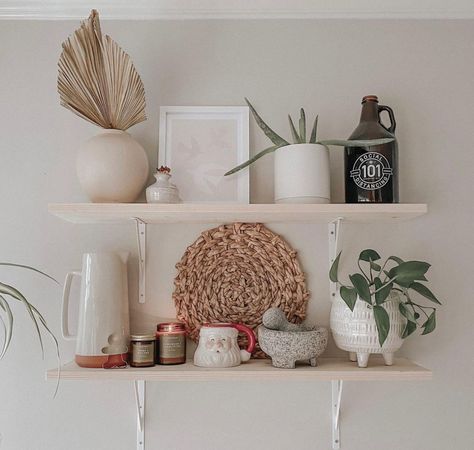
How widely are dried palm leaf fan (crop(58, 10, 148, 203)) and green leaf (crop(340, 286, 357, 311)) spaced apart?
0.57 metres

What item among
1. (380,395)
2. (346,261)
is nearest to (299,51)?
(346,261)

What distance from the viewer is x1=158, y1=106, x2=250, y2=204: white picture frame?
1.33m

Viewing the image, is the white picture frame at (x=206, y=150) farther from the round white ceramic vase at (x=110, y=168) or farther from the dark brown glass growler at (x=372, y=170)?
the dark brown glass growler at (x=372, y=170)

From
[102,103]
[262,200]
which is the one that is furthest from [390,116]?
[102,103]

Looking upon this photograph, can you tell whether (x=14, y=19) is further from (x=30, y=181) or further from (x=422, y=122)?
(x=422, y=122)

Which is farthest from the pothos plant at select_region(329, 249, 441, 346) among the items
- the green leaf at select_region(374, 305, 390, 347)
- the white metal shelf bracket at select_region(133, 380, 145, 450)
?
the white metal shelf bracket at select_region(133, 380, 145, 450)

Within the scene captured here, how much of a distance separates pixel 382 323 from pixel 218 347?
375 millimetres

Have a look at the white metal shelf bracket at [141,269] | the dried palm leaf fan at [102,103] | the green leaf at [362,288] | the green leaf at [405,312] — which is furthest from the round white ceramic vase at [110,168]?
the green leaf at [405,312]

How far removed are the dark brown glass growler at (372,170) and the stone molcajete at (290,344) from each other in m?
0.34

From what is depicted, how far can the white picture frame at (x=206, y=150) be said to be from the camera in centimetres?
133

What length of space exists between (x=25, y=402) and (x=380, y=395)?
933mm

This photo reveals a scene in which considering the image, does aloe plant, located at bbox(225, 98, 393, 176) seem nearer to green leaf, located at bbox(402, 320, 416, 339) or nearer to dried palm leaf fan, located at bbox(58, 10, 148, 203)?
dried palm leaf fan, located at bbox(58, 10, 148, 203)

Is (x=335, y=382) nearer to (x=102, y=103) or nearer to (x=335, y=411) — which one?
(x=335, y=411)

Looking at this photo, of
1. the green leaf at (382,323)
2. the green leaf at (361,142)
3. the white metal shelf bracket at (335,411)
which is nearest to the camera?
the green leaf at (382,323)
